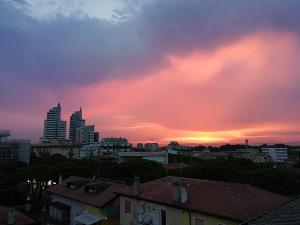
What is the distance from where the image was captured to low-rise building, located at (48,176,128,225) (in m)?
32.2

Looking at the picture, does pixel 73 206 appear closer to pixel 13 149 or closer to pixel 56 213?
pixel 56 213

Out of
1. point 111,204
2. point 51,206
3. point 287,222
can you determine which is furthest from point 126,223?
point 287,222

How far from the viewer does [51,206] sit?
40938 millimetres

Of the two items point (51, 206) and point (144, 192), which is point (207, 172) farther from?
point (51, 206)

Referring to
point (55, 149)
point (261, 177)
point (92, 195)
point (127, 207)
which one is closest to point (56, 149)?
point (55, 149)

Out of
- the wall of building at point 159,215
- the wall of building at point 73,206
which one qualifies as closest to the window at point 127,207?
the wall of building at point 159,215

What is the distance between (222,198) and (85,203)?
16505 millimetres

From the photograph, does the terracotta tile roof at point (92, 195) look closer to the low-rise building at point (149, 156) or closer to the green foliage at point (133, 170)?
the green foliage at point (133, 170)

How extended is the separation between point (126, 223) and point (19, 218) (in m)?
9.35

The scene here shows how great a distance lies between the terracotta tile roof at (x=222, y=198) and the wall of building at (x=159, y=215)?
0.47 m

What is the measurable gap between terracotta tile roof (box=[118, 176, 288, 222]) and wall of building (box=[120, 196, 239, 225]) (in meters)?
0.47

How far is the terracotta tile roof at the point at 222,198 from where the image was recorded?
21.4 meters

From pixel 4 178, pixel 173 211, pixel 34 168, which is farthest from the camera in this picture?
pixel 4 178

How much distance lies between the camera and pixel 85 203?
1357 inches
